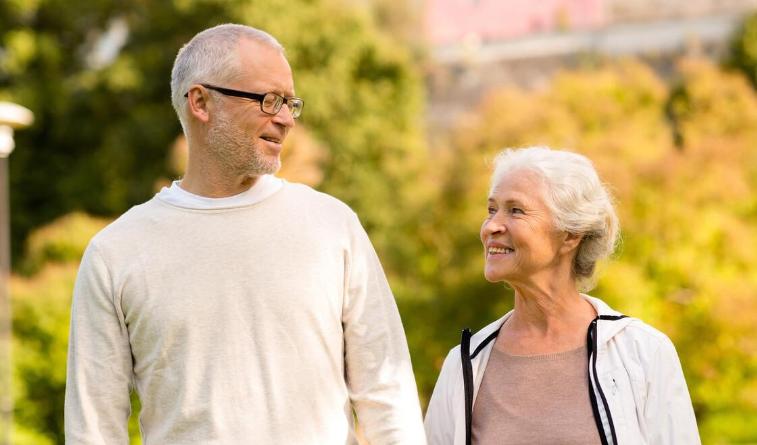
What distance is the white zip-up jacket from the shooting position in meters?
2.64

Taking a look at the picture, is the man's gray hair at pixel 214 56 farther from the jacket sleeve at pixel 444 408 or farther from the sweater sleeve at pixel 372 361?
the jacket sleeve at pixel 444 408

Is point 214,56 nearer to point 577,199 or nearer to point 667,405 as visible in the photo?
point 577,199

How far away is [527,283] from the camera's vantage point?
2863 millimetres

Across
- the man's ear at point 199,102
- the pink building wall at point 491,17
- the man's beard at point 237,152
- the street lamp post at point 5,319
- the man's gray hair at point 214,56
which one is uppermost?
the pink building wall at point 491,17

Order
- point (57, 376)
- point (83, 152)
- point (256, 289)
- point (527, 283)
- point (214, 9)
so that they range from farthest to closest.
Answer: point (83, 152) < point (214, 9) < point (57, 376) < point (527, 283) < point (256, 289)

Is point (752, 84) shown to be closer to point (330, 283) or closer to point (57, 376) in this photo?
point (57, 376)

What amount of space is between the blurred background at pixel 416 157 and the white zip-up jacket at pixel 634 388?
34.7 ft

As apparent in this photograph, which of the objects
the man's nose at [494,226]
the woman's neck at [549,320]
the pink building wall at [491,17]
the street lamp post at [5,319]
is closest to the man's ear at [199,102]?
the man's nose at [494,226]

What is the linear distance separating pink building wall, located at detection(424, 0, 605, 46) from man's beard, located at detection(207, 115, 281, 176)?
3332 cm

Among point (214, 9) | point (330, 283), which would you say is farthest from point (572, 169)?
point (214, 9)

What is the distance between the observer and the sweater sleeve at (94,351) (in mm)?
2424

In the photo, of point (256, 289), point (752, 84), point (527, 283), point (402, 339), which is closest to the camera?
point (256, 289)

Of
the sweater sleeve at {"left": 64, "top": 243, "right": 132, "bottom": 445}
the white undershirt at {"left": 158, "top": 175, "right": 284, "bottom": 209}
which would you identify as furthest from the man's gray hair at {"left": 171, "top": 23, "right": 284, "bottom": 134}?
the sweater sleeve at {"left": 64, "top": 243, "right": 132, "bottom": 445}

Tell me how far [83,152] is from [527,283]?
19.9m
